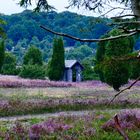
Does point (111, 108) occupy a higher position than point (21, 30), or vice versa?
point (111, 108)

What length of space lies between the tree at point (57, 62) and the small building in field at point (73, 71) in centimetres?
591

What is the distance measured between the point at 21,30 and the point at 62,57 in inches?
4291

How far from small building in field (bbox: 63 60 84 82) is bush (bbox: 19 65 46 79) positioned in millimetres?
3651

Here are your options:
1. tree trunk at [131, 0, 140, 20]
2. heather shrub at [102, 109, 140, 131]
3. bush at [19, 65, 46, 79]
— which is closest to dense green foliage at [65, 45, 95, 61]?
bush at [19, 65, 46, 79]

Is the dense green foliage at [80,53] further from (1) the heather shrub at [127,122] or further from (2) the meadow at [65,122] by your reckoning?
(1) the heather shrub at [127,122]

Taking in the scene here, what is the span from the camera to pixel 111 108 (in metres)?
20.0

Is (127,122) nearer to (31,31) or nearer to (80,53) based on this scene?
(80,53)

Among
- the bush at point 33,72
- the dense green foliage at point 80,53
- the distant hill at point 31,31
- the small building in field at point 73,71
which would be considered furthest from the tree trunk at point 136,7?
the distant hill at point 31,31

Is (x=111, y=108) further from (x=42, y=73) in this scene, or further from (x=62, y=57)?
(x=42, y=73)

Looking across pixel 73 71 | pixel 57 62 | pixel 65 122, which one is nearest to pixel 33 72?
pixel 57 62

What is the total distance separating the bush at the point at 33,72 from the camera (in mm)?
54000

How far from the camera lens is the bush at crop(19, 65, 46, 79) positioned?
5400cm

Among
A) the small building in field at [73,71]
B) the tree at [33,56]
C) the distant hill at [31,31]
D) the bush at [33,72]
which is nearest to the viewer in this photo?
the bush at [33,72]

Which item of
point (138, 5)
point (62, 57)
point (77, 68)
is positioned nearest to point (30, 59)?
point (77, 68)
